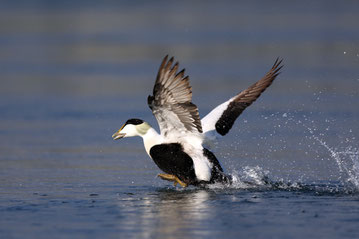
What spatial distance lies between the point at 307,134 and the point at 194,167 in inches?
122

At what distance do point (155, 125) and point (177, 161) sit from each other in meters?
3.24

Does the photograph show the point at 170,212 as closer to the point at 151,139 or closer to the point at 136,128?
the point at 151,139

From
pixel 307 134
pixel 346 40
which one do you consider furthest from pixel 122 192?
pixel 346 40

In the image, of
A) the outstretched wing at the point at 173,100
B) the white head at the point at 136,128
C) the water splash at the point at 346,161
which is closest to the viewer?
the outstretched wing at the point at 173,100

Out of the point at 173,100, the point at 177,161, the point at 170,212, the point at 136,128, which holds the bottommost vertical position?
the point at 170,212

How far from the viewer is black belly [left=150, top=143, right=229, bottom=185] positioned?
8891 millimetres

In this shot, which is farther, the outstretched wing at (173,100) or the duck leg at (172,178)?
the duck leg at (172,178)

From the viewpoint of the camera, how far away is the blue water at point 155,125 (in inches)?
276

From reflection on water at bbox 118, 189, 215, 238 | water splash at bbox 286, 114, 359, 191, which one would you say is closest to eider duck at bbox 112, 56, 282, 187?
reflection on water at bbox 118, 189, 215, 238

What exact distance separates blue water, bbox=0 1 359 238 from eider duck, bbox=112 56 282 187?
0.71 feet

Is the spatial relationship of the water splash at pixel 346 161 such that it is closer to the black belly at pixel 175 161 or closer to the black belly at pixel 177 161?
the black belly at pixel 177 161

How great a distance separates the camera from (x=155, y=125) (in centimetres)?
1214

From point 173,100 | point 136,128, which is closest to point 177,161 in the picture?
point 136,128

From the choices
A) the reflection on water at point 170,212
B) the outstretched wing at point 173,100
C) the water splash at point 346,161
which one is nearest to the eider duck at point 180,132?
the outstretched wing at point 173,100
